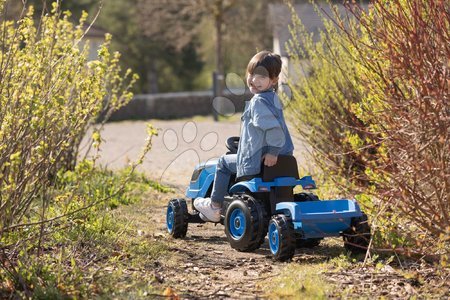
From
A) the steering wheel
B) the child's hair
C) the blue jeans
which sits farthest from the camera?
the steering wheel

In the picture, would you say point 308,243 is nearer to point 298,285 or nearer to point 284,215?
point 284,215

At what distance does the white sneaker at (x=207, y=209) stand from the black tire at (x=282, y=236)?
2.65 feet

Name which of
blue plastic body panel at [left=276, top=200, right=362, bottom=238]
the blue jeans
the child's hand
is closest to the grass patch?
blue plastic body panel at [left=276, top=200, right=362, bottom=238]

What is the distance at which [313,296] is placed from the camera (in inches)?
186

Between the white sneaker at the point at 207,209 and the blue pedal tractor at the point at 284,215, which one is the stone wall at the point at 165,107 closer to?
the white sneaker at the point at 207,209

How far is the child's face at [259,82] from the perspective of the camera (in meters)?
6.03

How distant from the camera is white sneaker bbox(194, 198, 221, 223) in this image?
6.41 m

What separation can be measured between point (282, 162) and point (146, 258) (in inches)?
48.9

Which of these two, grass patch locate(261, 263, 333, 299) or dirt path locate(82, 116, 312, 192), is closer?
grass patch locate(261, 263, 333, 299)

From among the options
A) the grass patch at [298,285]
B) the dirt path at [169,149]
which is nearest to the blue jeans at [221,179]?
the dirt path at [169,149]

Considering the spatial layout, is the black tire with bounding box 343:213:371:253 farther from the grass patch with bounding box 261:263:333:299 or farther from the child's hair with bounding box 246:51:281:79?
the child's hair with bounding box 246:51:281:79

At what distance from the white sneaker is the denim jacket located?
1.57ft

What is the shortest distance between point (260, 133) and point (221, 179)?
2.01 feet

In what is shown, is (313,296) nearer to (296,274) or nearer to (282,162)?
(296,274)
